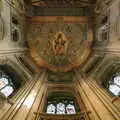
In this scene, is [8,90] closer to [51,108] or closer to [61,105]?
[51,108]

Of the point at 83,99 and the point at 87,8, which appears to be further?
the point at 87,8

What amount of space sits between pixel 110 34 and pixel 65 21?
16.4 feet

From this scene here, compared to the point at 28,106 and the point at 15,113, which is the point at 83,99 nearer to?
the point at 28,106

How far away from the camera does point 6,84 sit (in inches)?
513

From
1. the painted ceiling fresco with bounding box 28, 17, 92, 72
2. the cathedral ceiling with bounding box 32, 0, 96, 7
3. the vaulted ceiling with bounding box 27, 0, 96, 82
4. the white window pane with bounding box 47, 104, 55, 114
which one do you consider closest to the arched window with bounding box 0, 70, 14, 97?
the white window pane with bounding box 47, 104, 55, 114

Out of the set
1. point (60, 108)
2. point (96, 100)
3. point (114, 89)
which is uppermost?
point (114, 89)

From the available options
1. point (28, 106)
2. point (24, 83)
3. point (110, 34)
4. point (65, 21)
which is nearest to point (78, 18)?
point (65, 21)

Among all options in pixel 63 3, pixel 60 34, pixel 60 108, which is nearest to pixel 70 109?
pixel 60 108

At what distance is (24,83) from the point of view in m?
13.4

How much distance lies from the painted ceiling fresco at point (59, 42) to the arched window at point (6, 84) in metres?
4.13

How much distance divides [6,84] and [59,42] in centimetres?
588

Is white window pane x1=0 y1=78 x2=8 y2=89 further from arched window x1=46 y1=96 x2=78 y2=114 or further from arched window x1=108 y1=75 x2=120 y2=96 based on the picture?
arched window x1=108 y1=75 x2=120 y2=96

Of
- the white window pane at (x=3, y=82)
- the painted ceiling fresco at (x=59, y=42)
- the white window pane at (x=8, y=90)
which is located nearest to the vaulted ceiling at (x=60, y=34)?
the painted ceiling fresco at (x=59, y=42)

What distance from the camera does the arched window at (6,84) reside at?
12.3 metres
